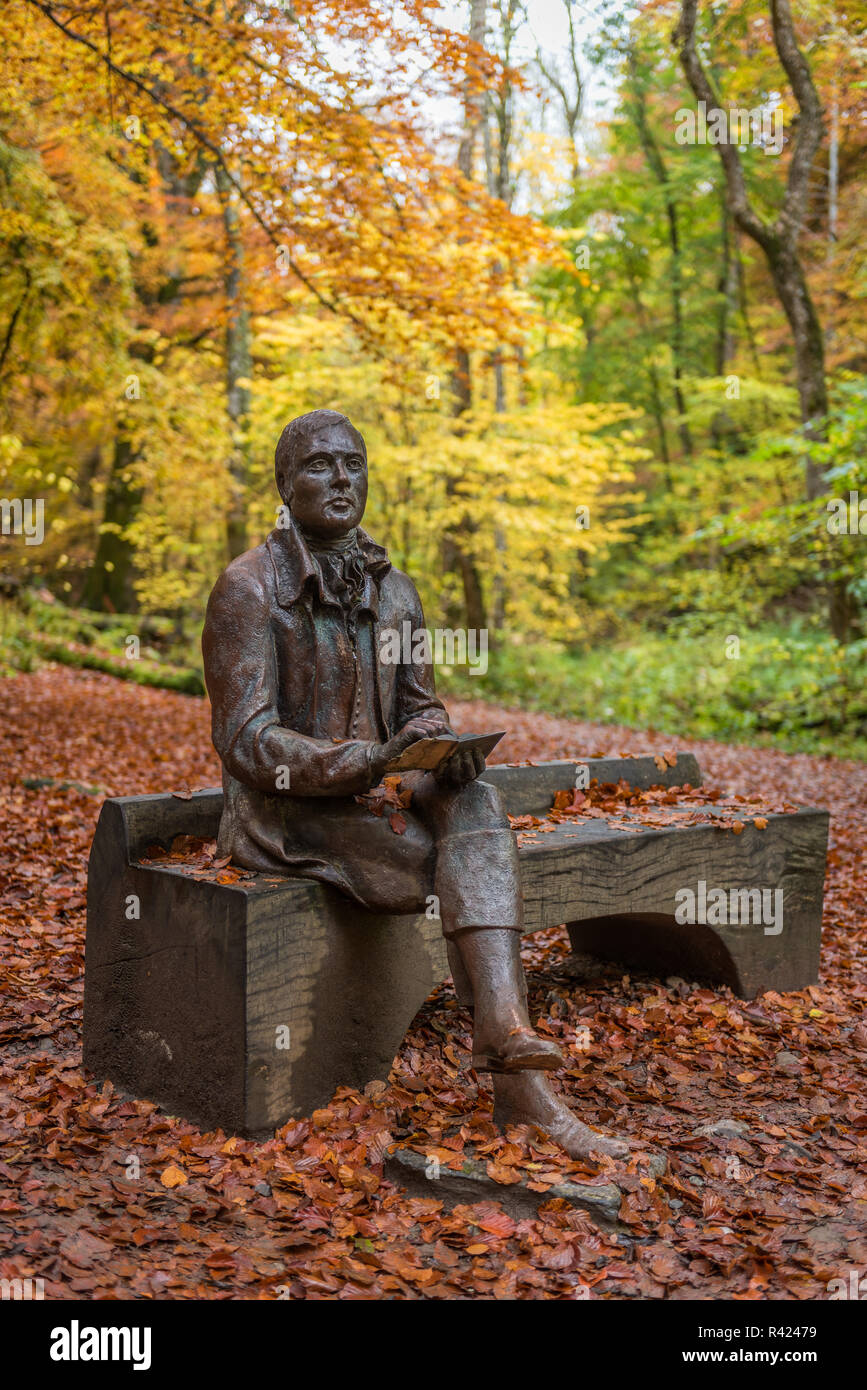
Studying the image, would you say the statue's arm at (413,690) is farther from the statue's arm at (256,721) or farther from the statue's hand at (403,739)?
the statue's arm at (256,721)

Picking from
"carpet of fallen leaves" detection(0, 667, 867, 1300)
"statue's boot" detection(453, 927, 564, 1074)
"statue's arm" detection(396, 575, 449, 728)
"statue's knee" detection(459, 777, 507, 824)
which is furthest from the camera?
"statue's arm" detection(396, 575, 449, 728)

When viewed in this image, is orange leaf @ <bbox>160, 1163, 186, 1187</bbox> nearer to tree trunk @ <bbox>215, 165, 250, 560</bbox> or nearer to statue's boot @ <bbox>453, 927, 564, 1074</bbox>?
statue's boot @ <bbox>453, 927, 564, 1074</bbox>

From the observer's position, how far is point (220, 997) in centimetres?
326

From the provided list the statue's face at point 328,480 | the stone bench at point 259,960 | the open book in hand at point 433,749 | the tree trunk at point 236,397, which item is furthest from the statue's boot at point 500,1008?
the tree trunk at point 236,397

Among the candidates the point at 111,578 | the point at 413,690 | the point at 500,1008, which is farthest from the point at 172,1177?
the point at 111,578

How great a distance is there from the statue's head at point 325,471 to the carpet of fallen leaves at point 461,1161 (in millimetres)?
1768

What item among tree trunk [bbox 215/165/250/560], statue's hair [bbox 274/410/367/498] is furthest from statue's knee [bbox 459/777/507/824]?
tree trunk [bbox 215/165/250/560]

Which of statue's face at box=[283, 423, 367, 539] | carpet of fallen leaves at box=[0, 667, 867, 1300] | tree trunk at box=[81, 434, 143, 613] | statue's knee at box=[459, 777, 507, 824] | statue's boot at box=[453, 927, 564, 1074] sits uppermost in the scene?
tree trunk at box=[81, 434, 143, 613]

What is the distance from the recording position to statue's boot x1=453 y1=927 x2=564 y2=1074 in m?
2.96

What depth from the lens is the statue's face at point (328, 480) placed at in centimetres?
352

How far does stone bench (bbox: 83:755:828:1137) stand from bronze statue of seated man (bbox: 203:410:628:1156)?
0.43 feet

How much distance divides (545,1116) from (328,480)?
76.2 inches

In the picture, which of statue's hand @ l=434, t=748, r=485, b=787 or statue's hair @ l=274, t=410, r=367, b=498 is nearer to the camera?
statue's hand @ l=434, t=748, r=485, b=787

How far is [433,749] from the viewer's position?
123 inches
